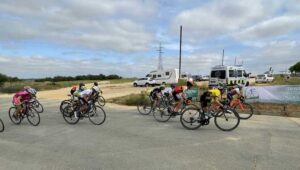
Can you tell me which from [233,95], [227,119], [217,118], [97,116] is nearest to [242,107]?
[233,95]

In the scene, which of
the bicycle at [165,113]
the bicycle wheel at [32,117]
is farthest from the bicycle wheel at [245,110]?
the bicycle wheel at [32,117]

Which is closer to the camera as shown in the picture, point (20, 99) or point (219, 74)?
point (20, 99)

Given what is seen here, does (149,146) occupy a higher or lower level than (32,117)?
lower

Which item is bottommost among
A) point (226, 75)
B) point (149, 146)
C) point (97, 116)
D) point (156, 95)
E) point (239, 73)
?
point (149, 146)

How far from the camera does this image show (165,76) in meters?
45.4

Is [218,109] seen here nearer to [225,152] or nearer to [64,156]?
[225,152]

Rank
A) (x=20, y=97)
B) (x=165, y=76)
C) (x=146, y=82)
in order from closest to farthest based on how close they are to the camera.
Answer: (x=20, y=97) → (x=165, y=76) → (x=146, y=82)

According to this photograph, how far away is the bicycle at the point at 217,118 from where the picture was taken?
29.6ft

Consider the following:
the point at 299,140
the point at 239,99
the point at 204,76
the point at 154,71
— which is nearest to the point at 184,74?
the point at 154,71

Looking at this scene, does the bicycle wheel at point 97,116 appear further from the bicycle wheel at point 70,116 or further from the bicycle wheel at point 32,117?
the bicycle wheel at point 32,117

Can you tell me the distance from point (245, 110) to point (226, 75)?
56.0 ft

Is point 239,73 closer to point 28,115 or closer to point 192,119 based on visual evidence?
point 192,119

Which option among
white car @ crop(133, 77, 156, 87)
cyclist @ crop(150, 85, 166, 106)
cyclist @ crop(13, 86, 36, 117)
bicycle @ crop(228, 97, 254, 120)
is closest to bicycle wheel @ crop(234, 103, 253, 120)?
bicycle @ crop(228, 97, 254, 120)

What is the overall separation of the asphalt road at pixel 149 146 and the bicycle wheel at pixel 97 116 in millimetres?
344
